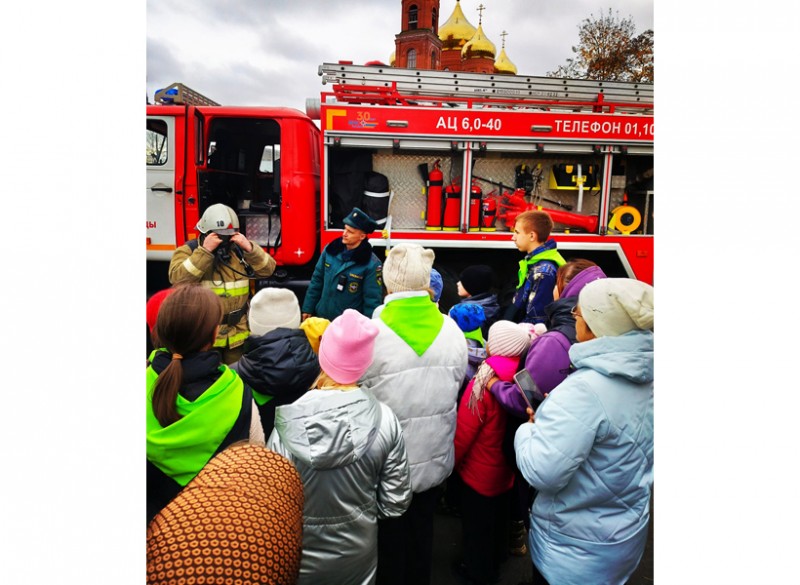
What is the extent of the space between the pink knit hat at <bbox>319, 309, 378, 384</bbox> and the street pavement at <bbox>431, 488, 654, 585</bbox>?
1.46 m

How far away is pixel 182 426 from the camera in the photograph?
1.31 m

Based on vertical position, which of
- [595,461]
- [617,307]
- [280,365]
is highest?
[617,307]

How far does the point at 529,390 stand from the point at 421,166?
3.97 meters

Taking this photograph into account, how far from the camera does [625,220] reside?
17.7 feet

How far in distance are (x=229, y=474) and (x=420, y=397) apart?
1121 mm

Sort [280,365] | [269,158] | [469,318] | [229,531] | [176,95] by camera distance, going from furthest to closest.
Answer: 1. [269,158]
2. [176,95]
3. [469,318]
4. [280,365]
5. [229,531]

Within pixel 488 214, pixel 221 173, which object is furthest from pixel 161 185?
pixel 488 214

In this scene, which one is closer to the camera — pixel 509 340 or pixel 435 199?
pixel 509 340

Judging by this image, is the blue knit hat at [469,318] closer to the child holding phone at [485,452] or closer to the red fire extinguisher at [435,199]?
the child holding phone at [485,452]

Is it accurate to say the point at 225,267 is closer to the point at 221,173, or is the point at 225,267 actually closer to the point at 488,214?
the point at 221,173

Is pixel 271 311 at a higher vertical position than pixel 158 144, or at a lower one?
lower

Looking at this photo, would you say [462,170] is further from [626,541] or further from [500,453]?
Result: [626,541]

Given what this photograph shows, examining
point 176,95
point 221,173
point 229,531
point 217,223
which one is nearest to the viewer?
point 229,531

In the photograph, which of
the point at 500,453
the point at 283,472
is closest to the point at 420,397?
the point at 500,453
